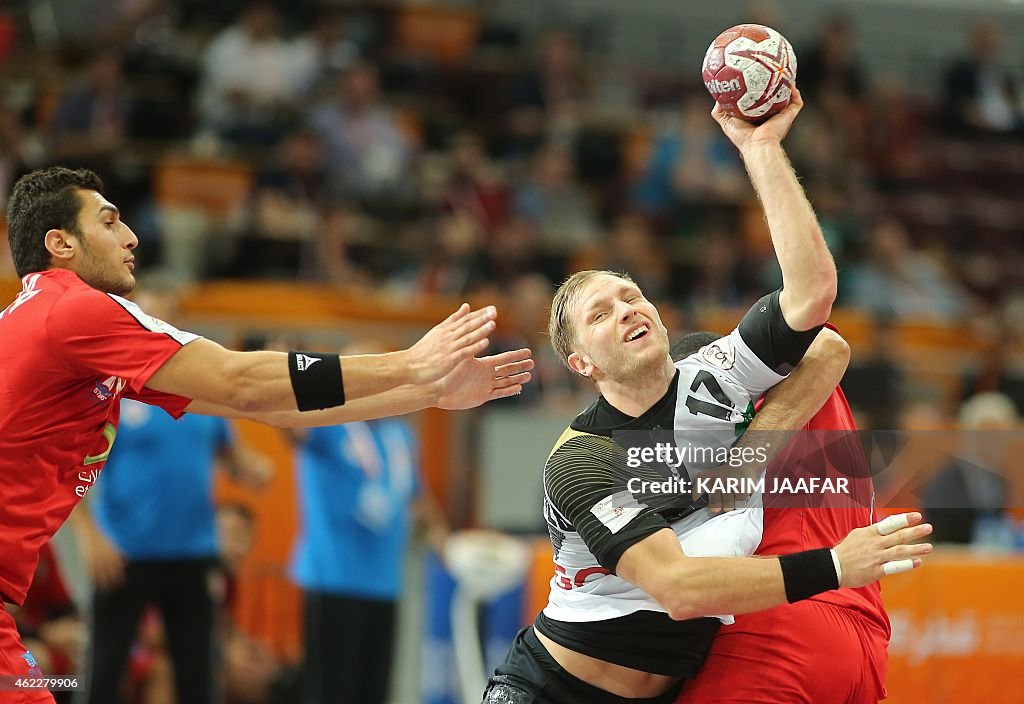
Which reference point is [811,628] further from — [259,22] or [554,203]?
[259,22]

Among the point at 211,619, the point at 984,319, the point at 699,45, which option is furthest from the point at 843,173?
the point at 211,619

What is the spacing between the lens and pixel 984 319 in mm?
12641

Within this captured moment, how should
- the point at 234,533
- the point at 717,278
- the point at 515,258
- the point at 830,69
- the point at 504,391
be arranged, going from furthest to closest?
the point at 830,69
the point at 717,278
the point at 515,258
the point at 234,533
the point at 504,391

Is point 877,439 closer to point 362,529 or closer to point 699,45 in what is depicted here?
point 362,529

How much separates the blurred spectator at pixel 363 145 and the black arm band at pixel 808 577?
8.75 meters

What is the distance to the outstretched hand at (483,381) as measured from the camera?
4.23 meters

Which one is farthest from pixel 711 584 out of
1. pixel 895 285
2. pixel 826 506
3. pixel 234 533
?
pixel 895 285

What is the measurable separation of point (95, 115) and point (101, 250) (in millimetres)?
7376

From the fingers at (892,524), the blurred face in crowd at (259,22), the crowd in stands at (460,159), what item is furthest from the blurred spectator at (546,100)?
the fingers at (892,524)

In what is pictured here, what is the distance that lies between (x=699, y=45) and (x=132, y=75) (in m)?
7.94

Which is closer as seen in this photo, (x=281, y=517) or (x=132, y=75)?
(x=281, y=517)

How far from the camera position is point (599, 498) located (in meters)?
3.67

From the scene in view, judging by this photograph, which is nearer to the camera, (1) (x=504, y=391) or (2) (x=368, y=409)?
(1) (x=504, y=391)

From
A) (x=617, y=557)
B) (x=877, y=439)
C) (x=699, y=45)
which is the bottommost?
(x=617, y=557)
